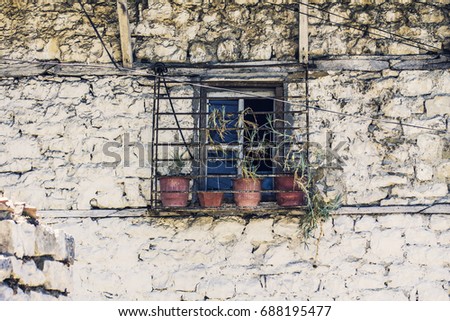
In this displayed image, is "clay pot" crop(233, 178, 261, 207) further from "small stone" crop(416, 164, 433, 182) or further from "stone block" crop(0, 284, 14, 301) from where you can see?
"stone block" crop(0, 284, 14, 301)

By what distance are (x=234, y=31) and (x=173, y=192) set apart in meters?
1.54

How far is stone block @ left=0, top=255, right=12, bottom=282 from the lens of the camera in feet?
11.5

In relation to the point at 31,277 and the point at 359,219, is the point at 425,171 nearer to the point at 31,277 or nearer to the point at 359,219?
the point at 359,219

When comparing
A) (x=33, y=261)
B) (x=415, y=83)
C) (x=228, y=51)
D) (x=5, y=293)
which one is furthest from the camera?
(x=228, y=51)

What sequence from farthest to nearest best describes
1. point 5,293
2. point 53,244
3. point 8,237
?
point 53,244
point 8,237
point 5,293

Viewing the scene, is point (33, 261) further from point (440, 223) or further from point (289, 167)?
point (440, 223)

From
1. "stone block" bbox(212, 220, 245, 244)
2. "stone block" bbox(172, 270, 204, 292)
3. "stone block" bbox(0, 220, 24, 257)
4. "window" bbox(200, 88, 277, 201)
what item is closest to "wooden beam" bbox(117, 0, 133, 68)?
"window" bbox(200, 88, 277, 201)

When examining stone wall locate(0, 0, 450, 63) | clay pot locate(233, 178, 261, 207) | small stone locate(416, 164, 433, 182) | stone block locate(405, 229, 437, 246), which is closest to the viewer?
clay pot locate(233, 178, 261, 207)

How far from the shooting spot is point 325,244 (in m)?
6.39

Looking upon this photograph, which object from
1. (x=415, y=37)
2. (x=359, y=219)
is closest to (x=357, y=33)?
(x=415, y=37)

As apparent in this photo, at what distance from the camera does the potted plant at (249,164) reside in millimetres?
6195

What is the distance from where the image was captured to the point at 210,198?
6.22 meters

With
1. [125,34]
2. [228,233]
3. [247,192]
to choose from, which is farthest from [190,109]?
[228,233]

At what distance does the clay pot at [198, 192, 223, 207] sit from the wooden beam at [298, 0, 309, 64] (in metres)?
1.37
